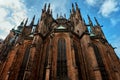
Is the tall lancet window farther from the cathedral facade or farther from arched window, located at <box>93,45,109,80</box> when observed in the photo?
arched window, located at <box>93,45,109,80</box>

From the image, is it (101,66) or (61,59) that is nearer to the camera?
(61,59)

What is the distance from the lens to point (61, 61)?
18.8 m

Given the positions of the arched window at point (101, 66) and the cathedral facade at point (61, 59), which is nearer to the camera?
the cathedral facade at point (61, 59)

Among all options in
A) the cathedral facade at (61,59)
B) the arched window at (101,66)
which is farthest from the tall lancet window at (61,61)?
the arched window at (101,66)

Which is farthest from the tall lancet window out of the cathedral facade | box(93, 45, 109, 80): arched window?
box(93, 45, 109, 80): arched window

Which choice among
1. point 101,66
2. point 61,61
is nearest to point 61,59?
point 61,61

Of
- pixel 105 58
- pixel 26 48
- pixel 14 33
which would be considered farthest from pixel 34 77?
pixel 14 33

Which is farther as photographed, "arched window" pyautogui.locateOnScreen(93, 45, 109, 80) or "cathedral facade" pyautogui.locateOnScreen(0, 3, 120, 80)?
"arched window" pyautogui.locateOnScreen(93, 45, 109, 80)

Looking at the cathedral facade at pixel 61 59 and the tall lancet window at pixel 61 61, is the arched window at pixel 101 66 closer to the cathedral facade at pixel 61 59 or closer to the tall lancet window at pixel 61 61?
the cathedral facade at pixel 61 59

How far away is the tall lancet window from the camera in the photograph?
17.1m

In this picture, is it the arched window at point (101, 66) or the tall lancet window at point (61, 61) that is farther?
the arched window at point (101, 66)

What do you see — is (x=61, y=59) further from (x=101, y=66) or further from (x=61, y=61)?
(x=101, y=66)

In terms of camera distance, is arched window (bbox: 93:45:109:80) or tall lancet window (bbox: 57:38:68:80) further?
arched window (bbox: 93:45:109:80)

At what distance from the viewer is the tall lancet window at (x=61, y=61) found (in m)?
17.1
